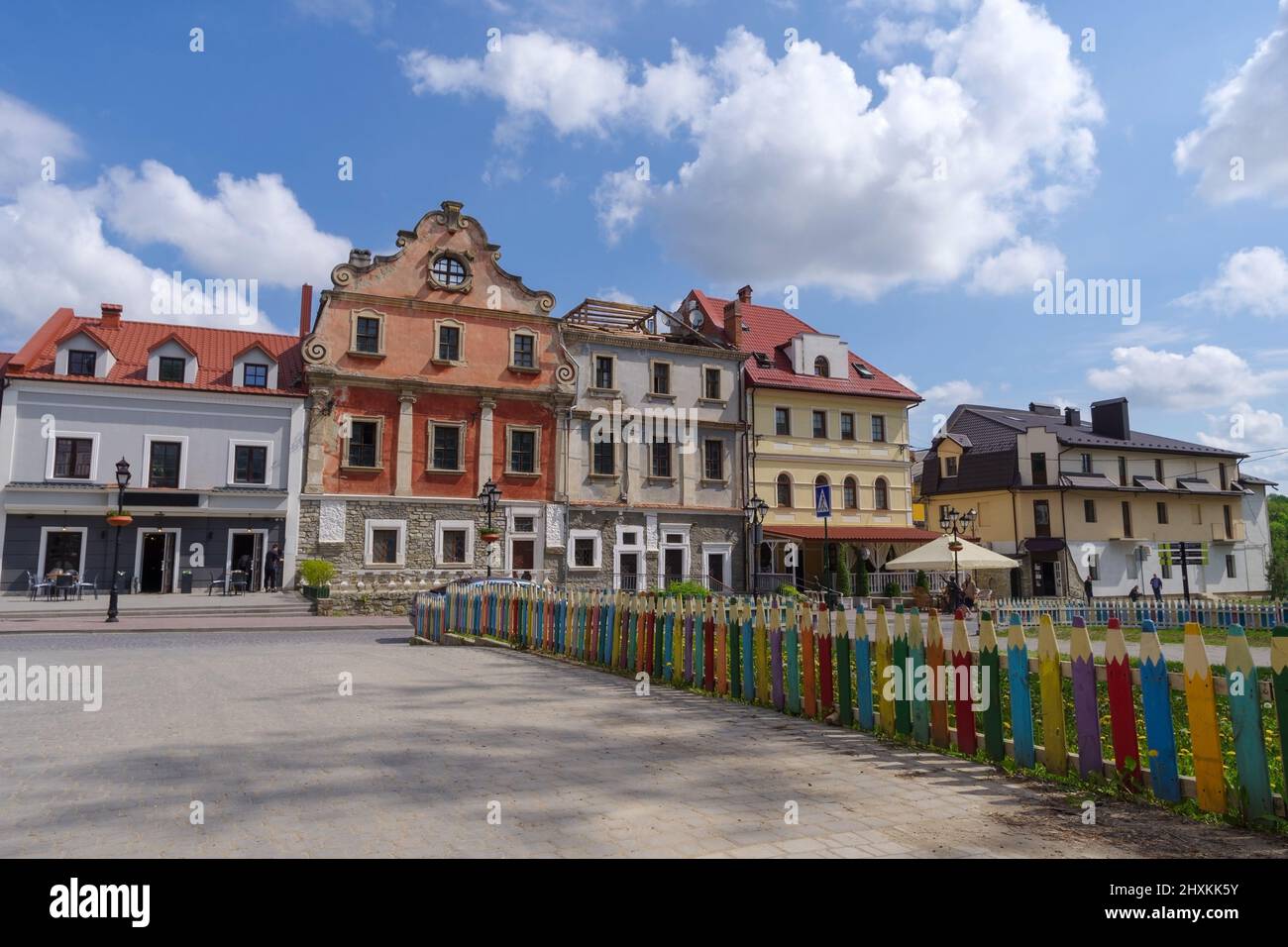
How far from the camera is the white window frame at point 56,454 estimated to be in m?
27.9

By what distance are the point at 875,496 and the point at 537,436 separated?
53.8 ft

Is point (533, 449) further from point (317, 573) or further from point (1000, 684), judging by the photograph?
point (1000, 684)

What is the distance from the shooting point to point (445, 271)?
1304 inches

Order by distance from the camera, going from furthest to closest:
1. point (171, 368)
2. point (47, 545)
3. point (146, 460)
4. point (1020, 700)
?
point (171, 368) < point (146, 460) < point (47, 545) < point (1020, 700)

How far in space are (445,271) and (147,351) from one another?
38.7 ft

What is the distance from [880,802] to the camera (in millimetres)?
5086

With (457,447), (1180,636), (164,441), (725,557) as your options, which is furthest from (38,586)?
(1180,636)

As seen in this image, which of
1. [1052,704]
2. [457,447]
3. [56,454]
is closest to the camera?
[1052,704]

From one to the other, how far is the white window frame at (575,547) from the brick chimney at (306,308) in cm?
1575

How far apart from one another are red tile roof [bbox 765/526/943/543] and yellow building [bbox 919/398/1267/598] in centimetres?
731

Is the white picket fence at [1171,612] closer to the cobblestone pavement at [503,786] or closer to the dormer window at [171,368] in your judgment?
the cobblestone pavement at [503,786]
